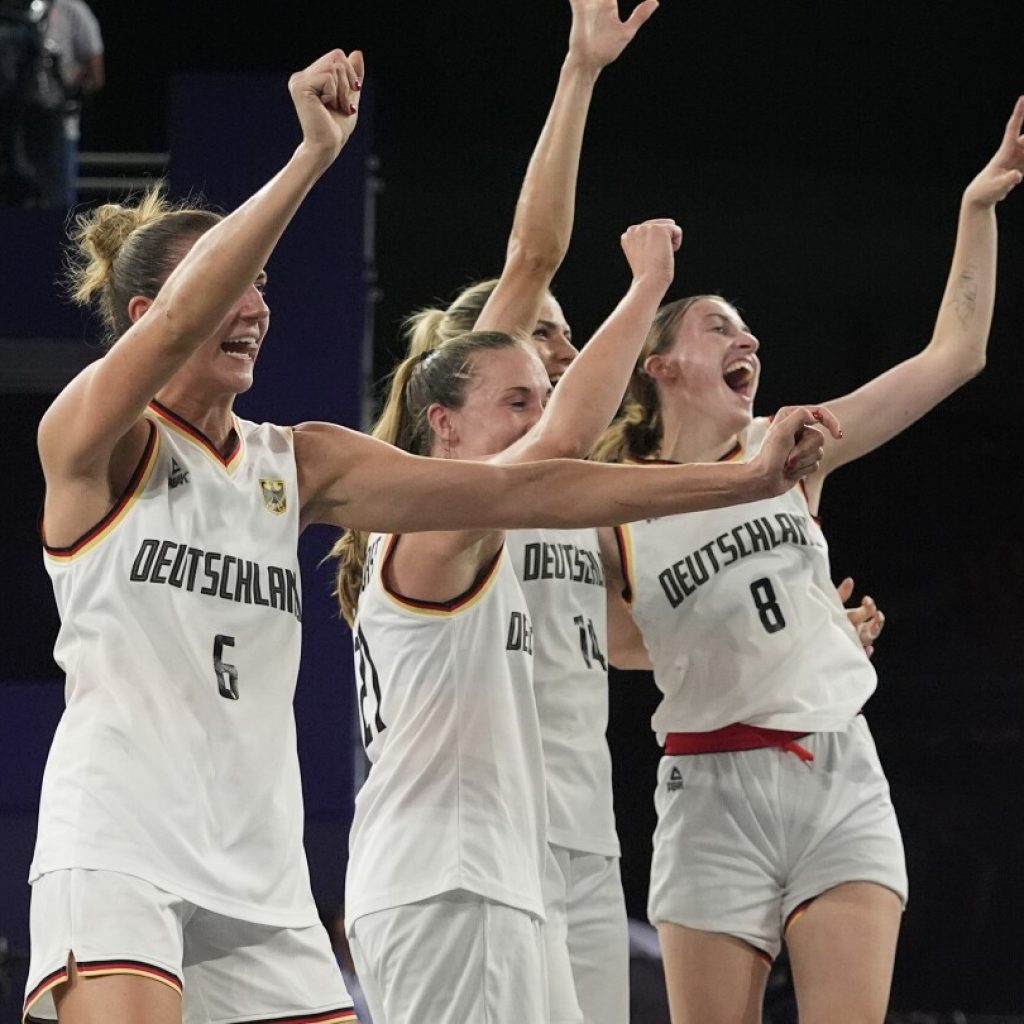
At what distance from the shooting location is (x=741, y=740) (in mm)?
3775

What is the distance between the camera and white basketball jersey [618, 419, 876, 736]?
148 inches

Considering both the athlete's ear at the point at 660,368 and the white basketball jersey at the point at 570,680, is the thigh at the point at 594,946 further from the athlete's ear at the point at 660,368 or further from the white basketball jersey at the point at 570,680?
the athlete's ear at the point at 660,368

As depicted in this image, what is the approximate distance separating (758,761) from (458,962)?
1.06 meters

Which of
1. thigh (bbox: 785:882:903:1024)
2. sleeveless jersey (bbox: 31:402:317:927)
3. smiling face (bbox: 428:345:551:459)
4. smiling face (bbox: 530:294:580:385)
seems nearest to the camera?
sleeveless jersey (bbox: 31:402:317:927)

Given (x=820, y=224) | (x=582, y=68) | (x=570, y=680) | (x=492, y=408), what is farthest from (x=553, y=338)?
(x=820, y=224)

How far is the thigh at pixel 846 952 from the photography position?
350cm

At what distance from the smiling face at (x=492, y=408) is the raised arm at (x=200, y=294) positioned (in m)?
0.93

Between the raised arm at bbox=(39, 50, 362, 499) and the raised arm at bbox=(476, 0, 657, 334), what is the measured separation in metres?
1.27

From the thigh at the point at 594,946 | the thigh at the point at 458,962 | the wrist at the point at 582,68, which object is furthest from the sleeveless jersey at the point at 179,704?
the wrist at the point at 582,68

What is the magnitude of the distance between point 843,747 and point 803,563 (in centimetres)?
40

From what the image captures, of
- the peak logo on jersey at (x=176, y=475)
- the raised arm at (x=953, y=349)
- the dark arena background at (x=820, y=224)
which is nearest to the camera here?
the peak logo on jersey at (x=176, y=475)

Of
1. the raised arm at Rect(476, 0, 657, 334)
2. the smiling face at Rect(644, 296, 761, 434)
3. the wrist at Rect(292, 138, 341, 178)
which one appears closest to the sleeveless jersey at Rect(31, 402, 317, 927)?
the wrist at Rect(292, 138, 341, 178)

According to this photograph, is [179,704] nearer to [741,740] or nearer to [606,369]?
[606,369]

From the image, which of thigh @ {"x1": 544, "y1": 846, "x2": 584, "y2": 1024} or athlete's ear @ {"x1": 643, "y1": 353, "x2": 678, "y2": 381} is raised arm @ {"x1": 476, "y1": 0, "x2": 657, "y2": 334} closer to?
athlete's ear @ {"x1": 643, "y1": 353, "x2": 678, "y2": 381}
